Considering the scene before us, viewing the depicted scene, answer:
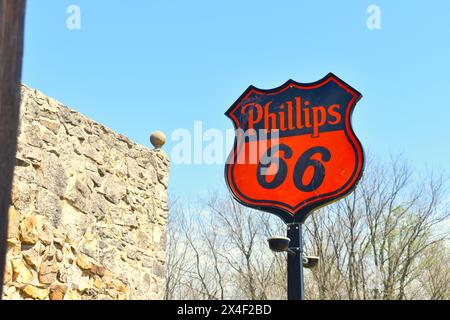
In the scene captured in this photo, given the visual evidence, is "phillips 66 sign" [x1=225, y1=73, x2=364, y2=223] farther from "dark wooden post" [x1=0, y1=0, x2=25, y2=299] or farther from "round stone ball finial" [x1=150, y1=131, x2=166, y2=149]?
"dark wooden post" [x1=0, y1=0, x2=25, y2=299]

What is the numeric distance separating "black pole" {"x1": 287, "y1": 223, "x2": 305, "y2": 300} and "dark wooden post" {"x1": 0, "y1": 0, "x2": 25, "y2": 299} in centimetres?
679

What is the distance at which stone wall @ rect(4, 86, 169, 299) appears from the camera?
5.50 meters

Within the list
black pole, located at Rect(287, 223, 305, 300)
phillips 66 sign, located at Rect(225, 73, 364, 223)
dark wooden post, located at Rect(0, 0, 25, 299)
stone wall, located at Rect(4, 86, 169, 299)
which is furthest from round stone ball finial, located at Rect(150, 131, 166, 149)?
dark wooden post, located at Rect(0, 0, 25, 299)

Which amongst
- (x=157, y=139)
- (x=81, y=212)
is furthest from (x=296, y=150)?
(x=81, y=212)

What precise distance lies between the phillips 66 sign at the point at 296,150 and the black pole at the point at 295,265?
173 mm

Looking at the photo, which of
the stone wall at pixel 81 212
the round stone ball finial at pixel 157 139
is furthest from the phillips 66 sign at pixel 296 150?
the stone wall at pixel 81 212

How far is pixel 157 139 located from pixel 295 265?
2.63 metres

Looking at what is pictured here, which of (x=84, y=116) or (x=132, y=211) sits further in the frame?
(x=132, y=211)

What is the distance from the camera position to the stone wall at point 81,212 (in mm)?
5504

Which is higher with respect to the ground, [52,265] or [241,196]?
[241,196]

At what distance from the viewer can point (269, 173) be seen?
818 centimetres
